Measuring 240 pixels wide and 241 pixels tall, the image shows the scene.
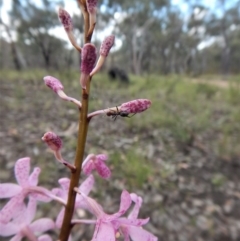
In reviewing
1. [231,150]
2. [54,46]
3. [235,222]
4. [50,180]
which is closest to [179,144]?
[231,150]

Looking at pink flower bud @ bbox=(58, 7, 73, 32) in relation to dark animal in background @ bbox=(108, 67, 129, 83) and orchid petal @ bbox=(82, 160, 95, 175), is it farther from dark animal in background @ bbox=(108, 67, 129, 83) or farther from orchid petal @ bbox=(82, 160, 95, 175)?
dark animal in background @ bbox=(108, 67, 129, 83)

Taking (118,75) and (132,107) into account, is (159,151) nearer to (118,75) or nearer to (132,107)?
(132,107)

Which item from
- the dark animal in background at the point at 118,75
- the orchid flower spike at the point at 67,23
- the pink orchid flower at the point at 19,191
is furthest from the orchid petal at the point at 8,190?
the dark animal in background at the point at 118,75

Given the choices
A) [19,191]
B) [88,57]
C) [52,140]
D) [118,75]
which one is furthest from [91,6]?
[118,75]

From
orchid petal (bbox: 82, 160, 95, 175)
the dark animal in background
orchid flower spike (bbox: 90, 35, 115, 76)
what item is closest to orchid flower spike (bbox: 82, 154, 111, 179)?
orchid petal (bbox: 82, 160, 95, 175)

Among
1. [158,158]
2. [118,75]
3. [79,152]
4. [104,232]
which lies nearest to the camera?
[104,232]

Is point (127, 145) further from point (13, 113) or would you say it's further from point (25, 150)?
point (13, 113)
